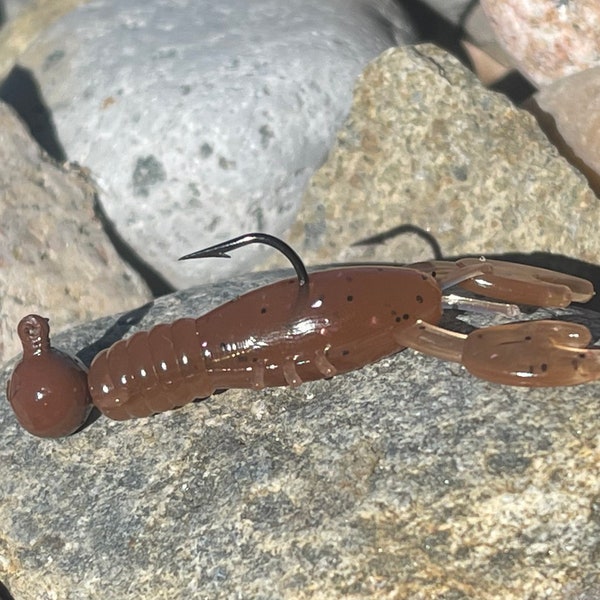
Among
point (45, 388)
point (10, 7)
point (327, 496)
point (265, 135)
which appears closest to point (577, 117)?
point (265, 135)

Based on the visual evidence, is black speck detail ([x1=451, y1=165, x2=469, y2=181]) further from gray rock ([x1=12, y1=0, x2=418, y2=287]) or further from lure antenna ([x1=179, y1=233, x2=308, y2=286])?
lure antenna ([x1=179, y1=233, x2=308, y2=286])

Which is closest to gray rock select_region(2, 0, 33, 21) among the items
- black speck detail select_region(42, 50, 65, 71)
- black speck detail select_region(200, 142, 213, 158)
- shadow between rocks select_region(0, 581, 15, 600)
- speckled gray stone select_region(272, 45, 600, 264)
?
black speck detail select_region(42, 50, 65, 71)

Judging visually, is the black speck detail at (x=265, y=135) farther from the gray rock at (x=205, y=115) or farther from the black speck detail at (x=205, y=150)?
the black speck detail at (x=205, y=150)

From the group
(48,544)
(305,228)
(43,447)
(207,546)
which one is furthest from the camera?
(305,228)

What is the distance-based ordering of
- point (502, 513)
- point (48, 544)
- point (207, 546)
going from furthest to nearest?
1. point (48, 544)
2. point (207, 546)
3. point (502, 513)

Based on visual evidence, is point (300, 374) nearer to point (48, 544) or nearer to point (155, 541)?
point (155, 541)

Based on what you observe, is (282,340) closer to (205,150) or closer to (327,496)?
(327,496)

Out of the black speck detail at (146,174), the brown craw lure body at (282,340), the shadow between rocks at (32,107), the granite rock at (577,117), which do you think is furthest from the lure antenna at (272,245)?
the shadow between rocks at (32,107)

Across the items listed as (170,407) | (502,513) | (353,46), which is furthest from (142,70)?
(502,513)
